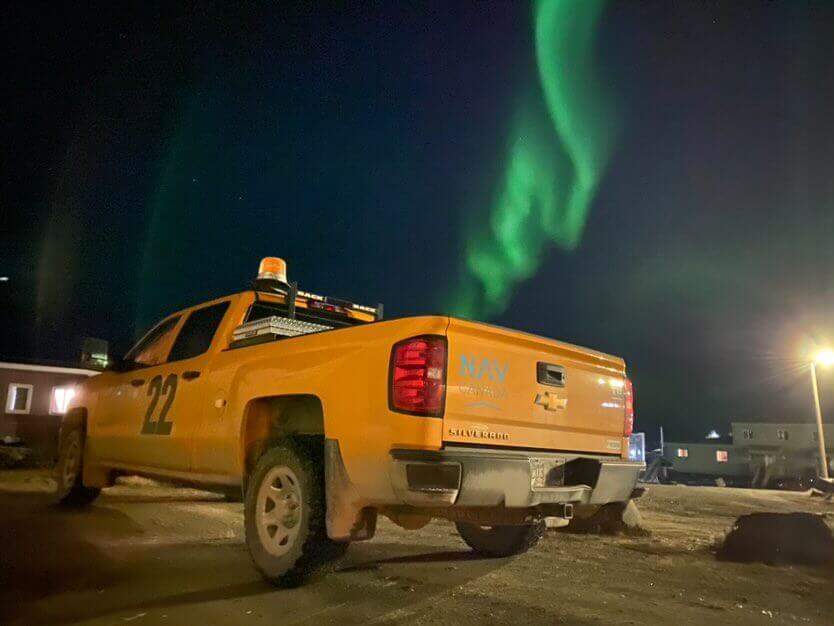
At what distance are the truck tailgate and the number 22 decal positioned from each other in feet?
9.79

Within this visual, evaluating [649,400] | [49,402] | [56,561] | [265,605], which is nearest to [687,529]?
[265,605]

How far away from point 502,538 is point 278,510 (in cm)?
208

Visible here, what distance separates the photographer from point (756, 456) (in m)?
54.7

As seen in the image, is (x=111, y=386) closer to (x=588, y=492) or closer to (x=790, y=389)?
(x=588, y=492)

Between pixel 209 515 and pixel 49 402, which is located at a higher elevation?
pixel 49 402

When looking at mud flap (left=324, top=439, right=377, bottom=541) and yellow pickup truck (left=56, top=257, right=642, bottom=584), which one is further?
mud flap (left=324, top=439, right=377, bottom=541)

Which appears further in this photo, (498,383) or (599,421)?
(599,421)

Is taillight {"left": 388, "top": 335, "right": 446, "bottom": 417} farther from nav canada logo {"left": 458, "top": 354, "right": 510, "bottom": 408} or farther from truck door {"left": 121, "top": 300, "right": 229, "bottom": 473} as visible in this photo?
truck door {"left": 121, "top": 300, "right": 229, "bottom": 473}

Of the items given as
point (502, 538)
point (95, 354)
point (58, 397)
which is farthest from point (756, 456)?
point (95, 354)

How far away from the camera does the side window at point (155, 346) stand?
623 cm

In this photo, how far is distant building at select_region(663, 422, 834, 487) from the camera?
169ft

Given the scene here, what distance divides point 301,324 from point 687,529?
537cm

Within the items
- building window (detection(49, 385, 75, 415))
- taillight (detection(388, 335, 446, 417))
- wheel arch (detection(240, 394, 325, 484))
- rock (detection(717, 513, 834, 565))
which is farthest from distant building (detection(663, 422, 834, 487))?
taillight (detection(388, 335, 446, 417))

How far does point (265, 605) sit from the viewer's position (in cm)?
375
